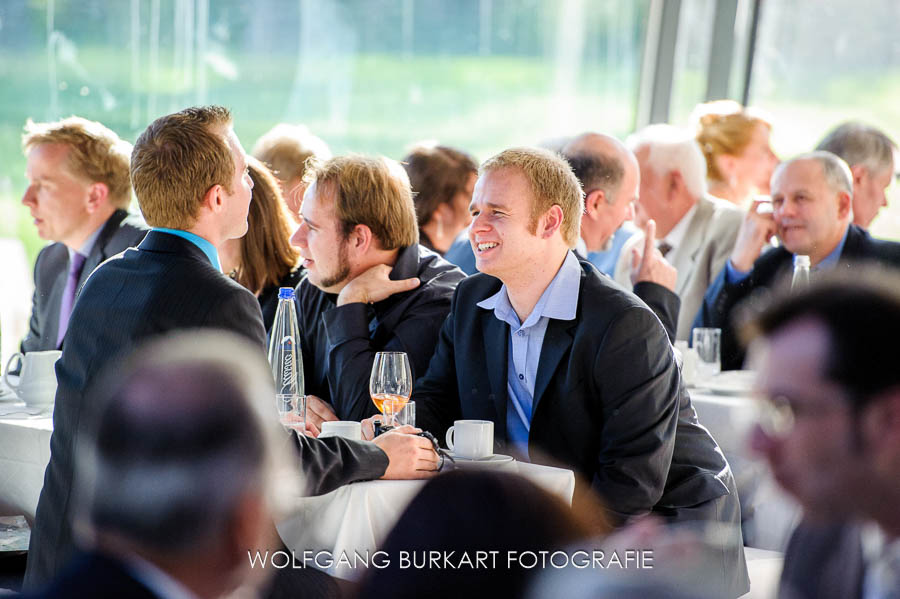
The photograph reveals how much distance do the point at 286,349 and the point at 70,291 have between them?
4.74 feet

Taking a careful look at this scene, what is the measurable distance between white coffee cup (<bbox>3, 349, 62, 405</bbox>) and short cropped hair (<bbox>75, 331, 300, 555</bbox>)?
2.39 meters

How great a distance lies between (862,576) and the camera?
109cm

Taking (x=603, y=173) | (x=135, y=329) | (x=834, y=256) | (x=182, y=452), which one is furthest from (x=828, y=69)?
(x=182, y=452)

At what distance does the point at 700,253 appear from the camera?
5.39 meters

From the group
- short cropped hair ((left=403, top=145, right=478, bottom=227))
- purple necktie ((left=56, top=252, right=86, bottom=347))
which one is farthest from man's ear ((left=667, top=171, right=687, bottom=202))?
purple necktie ((left=56, top=252, right=86, bottom=347))

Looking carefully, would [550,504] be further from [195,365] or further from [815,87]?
[815,87]

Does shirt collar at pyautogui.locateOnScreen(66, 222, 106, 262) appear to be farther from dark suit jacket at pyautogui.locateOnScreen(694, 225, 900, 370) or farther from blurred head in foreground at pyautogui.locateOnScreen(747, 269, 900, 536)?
blurred head in foreground at pyautogui.locateOnScreen(747, 269, 900, 536)

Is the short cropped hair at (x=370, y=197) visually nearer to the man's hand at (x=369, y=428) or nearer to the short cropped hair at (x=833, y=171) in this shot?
the man's hand at (x=369, y=428)

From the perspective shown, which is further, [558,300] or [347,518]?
[558,300]

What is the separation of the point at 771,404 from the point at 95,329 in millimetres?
1616

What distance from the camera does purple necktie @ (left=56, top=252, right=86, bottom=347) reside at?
163 inches

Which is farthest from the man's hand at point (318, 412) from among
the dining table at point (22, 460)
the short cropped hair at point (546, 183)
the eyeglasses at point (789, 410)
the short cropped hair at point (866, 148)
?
the short cropped hair at point (866, 148)

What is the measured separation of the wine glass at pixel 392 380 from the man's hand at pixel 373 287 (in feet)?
1.98

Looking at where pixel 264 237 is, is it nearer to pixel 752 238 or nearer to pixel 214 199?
pixel 214 199
